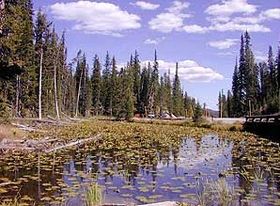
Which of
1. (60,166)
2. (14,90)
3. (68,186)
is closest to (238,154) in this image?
(60,166)

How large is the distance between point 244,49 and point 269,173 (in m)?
83.9

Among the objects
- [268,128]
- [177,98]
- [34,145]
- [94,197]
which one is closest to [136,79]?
[177,98]

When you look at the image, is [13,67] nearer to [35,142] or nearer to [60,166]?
[35,142]

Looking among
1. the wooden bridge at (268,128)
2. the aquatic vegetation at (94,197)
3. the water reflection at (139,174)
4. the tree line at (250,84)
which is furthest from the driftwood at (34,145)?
the tree line at (250,84)

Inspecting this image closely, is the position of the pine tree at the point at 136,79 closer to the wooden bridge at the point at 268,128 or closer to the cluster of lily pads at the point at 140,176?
the wooden bridge at the point at 268,128

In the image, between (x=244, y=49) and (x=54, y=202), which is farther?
(x=244, y=49)

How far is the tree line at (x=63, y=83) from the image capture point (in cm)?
2821

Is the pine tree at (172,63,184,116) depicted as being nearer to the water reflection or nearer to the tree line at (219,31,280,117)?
the tree line at (219,31,280,117)

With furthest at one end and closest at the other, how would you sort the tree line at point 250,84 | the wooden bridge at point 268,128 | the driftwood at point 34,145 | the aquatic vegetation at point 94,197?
the tree line at point 250,84 → the wooden bridge at point 268,128 → the driftwood at point 34,145 → the aquatic vegetation at point 94,197

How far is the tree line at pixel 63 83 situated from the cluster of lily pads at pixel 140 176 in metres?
9.55

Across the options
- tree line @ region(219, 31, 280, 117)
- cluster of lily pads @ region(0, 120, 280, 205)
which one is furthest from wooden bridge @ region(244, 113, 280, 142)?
tree line @ region(219, 31, 280, 117)

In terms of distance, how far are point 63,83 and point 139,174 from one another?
245 feet

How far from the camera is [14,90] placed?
51.3 m

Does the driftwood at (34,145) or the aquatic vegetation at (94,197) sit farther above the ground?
the driftwood at (34,145)
